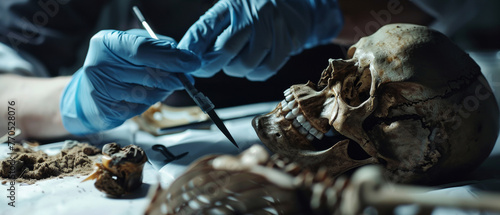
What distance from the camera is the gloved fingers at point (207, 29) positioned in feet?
3.66

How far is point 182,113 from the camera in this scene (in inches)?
59.9

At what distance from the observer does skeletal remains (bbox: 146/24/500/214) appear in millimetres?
612

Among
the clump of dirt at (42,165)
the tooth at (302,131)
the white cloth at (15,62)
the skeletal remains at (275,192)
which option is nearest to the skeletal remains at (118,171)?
the clump of dirt at (42,165)

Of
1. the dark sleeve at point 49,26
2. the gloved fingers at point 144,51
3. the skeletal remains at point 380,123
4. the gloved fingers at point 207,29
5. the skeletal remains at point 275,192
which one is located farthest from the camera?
the dark sleeve at point 49,26

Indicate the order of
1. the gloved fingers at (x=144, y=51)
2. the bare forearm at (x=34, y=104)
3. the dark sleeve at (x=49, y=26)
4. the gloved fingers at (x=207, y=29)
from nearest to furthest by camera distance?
the gloved fingers at (x=144, y=51), the gloved fingers at (x=207, y=29), the bare forearm at (x=34, y=104), the dark sleeve at (x=49, y=26)

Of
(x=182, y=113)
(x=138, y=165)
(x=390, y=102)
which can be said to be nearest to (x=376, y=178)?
(x=390, y=102)

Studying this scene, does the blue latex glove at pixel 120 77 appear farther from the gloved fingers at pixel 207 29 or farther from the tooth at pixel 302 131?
the tooth at pixel 302 131

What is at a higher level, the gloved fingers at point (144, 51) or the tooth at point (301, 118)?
the gloved fingers at point (144, 51)

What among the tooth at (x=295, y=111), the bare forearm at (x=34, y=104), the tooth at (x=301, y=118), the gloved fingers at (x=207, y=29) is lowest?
the bare forearm at (x=34, y=104)

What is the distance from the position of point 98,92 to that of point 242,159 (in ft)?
2.32

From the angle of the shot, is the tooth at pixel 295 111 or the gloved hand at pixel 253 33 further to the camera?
the gloved hand at pixel 253 33

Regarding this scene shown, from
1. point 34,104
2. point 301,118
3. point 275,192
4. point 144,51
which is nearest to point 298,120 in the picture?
point 301,118

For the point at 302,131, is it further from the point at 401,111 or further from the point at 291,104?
the point at 401,111

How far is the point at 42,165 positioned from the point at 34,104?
0.58 meters
